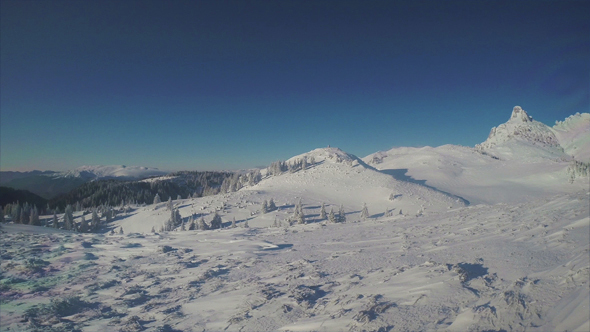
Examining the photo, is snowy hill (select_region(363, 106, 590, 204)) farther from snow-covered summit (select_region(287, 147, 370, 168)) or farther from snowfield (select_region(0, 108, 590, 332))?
snowfield (select_region(0, 108, 590, 332))

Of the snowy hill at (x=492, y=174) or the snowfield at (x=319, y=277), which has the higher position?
the snowy hill at (x=492, y=174)

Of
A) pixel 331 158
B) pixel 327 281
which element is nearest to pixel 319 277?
pixel 327 281

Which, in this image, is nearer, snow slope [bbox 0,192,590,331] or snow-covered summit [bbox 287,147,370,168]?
snow slope [bbox 0,192,590,331]

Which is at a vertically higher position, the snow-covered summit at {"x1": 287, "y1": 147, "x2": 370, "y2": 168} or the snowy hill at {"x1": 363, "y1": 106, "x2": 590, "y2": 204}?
the snow-covered summit at {"x1": 287, "y1": 147, "x2": 370, "y2": 168}

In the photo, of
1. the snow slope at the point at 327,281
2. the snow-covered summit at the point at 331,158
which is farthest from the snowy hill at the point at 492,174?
the snow slope at the point at 327,281

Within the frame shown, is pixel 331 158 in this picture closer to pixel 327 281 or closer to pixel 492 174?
pixel 492 174

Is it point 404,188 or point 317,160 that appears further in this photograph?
point 317,160

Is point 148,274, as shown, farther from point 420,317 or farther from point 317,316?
point 420,317

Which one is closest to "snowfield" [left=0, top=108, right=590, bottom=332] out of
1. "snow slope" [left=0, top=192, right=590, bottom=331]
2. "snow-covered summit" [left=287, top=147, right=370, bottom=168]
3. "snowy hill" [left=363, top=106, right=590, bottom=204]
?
"snow slope" [left=0, top=192, right=590, bottom=331]


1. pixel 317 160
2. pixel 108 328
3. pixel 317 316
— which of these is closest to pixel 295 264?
pixel 317 316

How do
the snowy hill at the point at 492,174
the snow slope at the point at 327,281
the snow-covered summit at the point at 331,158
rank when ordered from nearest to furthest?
the snow slope at the point at 327,281
the snowy hill at the point at 492,174
the snow-covered summit at the point at 331,158

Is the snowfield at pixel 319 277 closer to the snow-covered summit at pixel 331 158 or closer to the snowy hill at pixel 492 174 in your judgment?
the snowy hill at pixel 492 174
